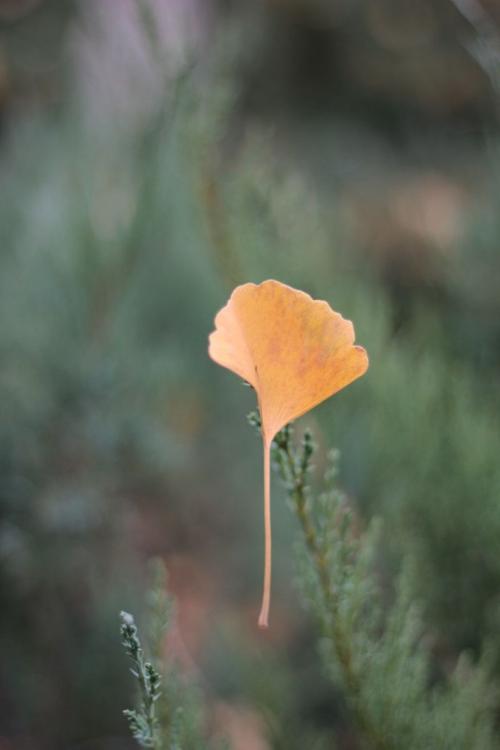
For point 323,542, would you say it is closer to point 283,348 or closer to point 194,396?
point 283,348

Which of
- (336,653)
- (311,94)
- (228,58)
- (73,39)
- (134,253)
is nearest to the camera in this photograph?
(336,653)

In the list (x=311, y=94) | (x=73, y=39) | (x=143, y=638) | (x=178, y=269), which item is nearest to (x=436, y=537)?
(x=143, y=638)

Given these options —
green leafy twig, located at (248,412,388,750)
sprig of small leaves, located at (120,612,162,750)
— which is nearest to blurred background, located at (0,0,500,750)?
green leafy twig, located at (248,412,388,750)

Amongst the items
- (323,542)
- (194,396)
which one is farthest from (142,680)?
(194,396)


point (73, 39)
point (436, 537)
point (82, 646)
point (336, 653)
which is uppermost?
point (73, 39)

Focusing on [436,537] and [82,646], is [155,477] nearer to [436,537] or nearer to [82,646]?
[82,646]
